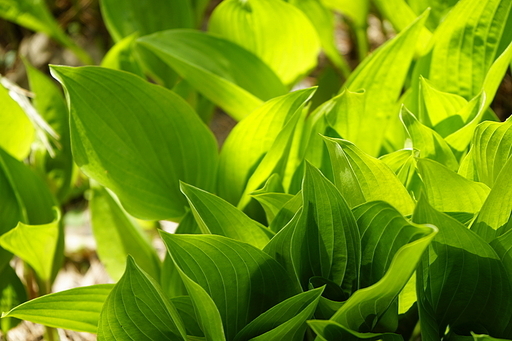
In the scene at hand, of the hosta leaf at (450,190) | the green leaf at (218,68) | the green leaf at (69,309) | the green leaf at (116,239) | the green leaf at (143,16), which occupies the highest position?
the green leaf at (143,16)

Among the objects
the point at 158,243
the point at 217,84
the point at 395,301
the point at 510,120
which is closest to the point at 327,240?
the point at 395,301

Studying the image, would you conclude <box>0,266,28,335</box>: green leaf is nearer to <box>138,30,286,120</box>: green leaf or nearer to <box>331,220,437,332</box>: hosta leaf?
<box>138,30,286,120</box>: green leaf

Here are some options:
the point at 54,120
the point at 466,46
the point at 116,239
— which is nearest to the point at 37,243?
the point at 116,239

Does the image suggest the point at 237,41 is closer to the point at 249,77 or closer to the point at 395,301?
the point at 249,77

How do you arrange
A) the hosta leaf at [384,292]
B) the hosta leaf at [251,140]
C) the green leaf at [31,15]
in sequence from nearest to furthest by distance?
the hosta leaf at [384,292], the hosta leaf at [251,140], the green leaf at [31,15]

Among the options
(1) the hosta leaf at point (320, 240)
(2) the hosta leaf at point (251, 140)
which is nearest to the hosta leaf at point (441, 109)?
(2) the hosta leaf at point (251, 140)

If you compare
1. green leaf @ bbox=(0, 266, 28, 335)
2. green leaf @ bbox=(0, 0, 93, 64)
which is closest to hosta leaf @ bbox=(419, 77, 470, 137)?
green leaf @ bbox=(0, 266, 28, 335)

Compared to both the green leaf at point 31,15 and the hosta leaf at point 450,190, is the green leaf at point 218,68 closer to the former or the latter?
the hosta leaf at point 450,190
